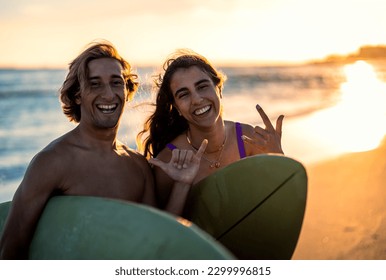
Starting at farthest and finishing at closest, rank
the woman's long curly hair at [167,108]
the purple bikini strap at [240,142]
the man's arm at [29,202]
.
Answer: the purple bikini strap at [240,142]
the woman's long curly hair at [167,108]
the man's arm at [29,202]

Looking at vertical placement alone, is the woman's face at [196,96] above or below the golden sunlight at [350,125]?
above

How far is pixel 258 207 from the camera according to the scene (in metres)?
3.28

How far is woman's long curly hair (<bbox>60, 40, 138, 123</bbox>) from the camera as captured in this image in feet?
11.1

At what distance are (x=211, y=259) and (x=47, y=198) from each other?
3.48 feet

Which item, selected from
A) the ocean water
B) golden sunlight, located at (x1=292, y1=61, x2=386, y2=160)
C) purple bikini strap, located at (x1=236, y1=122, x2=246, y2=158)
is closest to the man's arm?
the ocean water

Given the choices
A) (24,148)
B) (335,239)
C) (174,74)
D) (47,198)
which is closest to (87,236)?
(47,198)

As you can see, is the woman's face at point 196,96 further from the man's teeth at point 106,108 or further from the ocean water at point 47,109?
the man's teeth at point 106,108

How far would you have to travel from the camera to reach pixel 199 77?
3.90 metres

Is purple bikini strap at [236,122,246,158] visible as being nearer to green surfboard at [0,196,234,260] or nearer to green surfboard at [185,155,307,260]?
green surfboard at [185,155,307,260]

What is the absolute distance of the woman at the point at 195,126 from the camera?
3.78m

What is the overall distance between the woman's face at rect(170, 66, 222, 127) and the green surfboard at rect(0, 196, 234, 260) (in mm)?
1154

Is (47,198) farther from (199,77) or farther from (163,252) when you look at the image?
(199,77)

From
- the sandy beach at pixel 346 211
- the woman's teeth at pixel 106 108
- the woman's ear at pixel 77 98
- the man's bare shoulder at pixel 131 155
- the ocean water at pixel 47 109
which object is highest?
Answer: the woman's ear at pixel 77 98

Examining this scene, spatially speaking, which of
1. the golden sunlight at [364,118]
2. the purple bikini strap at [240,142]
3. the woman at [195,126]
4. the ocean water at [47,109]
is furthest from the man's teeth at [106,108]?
the golden sunlight at [364,118]
